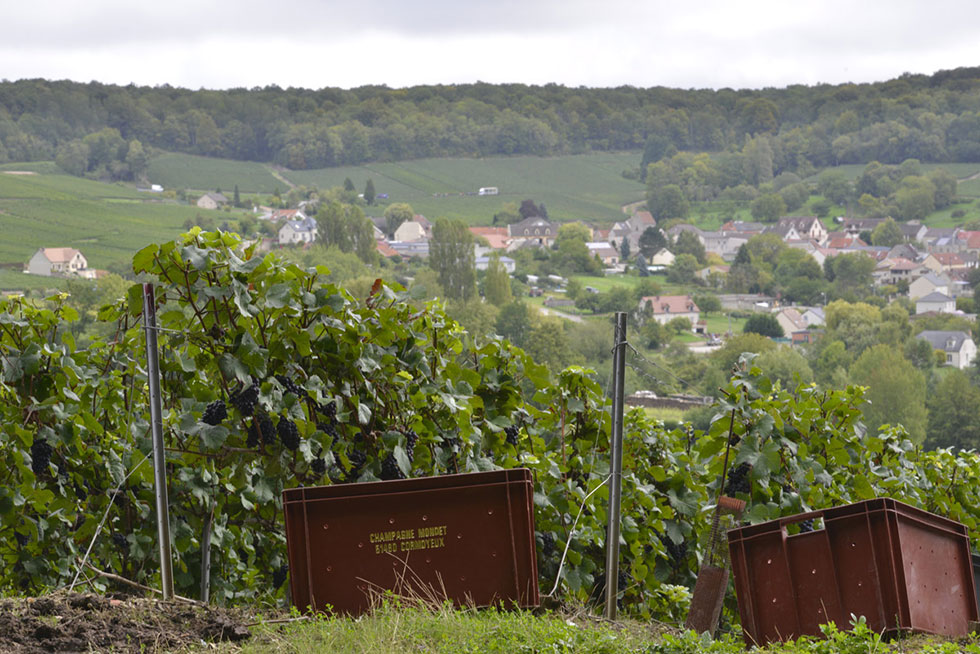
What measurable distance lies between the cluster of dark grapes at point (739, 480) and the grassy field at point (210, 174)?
4805 inches

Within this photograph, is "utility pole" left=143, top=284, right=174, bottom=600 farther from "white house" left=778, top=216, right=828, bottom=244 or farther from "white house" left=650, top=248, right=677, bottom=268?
"white house" left=778, top=216, right=828, bottom=244

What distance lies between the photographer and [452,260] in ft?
301

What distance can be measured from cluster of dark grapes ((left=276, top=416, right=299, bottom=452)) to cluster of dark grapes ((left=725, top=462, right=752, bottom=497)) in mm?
2072

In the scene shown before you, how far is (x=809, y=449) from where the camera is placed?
5.39 metres

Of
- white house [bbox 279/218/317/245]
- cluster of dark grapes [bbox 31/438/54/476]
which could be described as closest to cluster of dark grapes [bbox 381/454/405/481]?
cluster of dark grapes [bbox 31/438/54/476]

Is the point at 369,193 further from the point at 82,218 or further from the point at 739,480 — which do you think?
the point at 739,480

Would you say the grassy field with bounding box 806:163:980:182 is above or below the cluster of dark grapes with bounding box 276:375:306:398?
above

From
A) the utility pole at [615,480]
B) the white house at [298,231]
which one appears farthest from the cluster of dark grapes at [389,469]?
the white house at [298,231]

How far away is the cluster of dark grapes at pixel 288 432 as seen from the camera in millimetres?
4199

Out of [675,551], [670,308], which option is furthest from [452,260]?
[675,551]

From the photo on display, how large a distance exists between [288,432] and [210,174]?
428 feet

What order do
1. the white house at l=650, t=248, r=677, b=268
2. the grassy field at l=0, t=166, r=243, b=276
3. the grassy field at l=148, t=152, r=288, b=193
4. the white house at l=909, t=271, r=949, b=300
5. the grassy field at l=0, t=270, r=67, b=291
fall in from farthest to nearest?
1. the grassy field at l=148, t=152, r=288, b=193
2. the white house at l=650, t=248, r=677, b=268
3. the white house at l=909, t=271, r=949, b=300
4. the grassy field at l=0, t=166, r=243, b=276
5. the grassy field at l=0, t=270, r=67, b=291

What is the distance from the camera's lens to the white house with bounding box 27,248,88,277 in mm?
75688

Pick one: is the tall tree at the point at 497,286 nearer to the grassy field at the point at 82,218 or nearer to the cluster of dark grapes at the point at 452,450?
the grassy field at the point at 82,218
